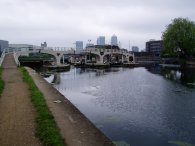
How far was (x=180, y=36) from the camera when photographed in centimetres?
7831

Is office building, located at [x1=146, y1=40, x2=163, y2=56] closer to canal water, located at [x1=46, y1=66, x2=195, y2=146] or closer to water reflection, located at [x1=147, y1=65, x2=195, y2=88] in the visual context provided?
water reflection, located at [x1=147, y1=65, x2=195, y2=88]

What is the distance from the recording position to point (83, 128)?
13.0 m

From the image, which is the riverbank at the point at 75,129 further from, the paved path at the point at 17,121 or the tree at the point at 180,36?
the tree at the point at 180,36

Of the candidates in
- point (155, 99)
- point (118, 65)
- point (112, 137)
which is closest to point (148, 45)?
point (118, 65)

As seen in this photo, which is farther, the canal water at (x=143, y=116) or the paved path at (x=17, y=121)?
the canal water at (x=143, y=116)

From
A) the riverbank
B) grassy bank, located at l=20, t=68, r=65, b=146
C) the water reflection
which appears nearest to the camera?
grassy bank, located at l=20, t=68, r=65, b=146

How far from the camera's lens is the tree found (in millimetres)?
78188

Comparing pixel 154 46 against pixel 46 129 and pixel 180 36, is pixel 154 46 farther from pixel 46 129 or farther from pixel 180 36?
pixel 46 129

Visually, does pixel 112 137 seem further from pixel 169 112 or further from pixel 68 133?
pixel 169 112

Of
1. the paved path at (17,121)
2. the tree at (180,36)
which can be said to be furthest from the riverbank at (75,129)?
the tree at (180,36)

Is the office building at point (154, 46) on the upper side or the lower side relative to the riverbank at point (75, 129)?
upper

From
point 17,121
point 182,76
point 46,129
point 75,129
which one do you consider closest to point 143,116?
point 75,129

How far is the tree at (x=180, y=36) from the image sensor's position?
78.2 m

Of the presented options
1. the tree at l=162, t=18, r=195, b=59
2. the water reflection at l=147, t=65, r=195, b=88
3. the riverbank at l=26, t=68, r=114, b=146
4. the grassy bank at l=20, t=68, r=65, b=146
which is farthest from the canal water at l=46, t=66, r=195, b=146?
the tree at l=162, t=18, r=195, b=59
